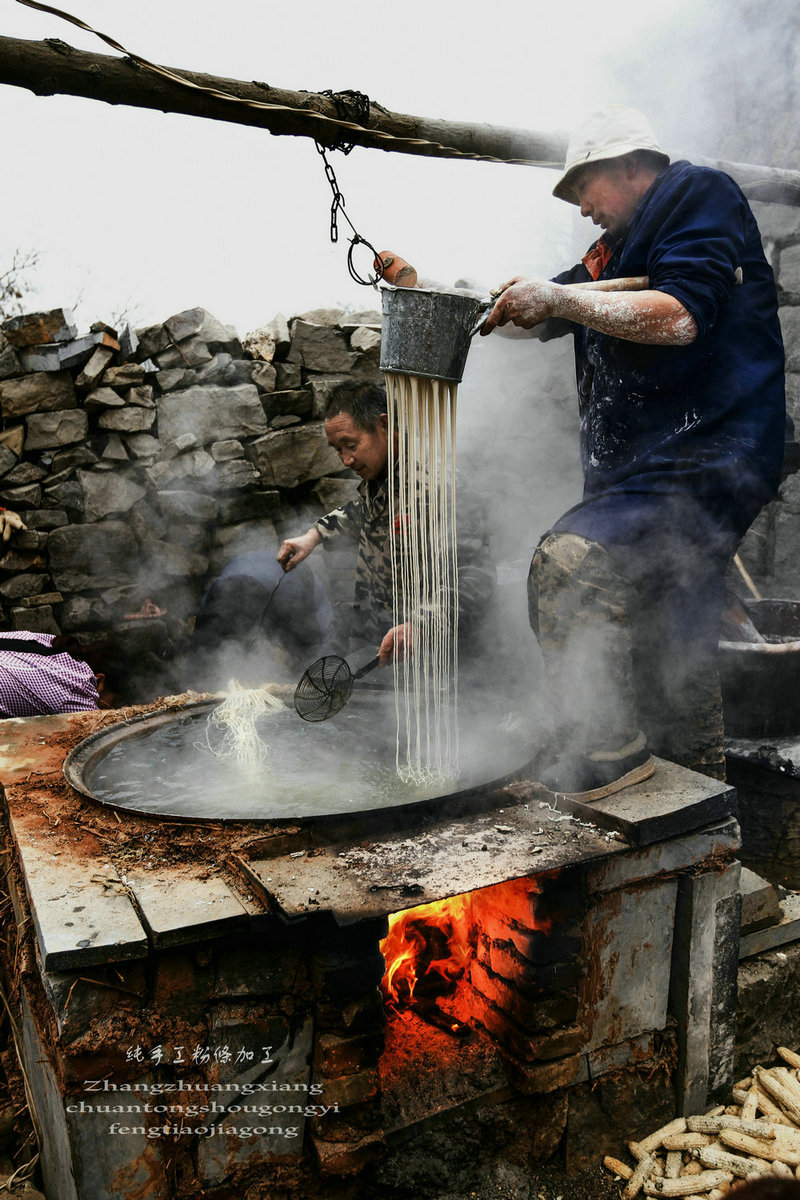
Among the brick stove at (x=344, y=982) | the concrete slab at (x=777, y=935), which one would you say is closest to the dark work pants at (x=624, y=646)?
the brick stove at (x=344, y=982)

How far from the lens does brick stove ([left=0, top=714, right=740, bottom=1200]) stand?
2158mm

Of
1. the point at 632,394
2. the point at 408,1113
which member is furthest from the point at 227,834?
the point at 632,394

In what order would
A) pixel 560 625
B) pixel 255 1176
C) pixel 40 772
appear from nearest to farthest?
pixel 255 1176, pixel 560 625, pixel 40 772

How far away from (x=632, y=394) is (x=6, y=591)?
546cm

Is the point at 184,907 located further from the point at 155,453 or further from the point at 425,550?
the point at 155,453

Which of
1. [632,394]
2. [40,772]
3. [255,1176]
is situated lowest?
[255,1176]

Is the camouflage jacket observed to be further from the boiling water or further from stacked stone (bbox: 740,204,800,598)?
stacked stone (bbox: 740,204,800,598)

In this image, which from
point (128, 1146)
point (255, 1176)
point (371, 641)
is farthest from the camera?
point (371, 641)

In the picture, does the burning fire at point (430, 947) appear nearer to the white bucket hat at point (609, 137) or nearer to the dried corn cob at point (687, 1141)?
the dried corn cob at point (687, 1141)

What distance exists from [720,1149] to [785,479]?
4.40m

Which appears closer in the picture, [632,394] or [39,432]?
[632,394]

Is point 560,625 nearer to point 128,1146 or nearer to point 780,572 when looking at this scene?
point 128,1146

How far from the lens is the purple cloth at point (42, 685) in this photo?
4.84 metres

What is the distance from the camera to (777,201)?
5043 mm
